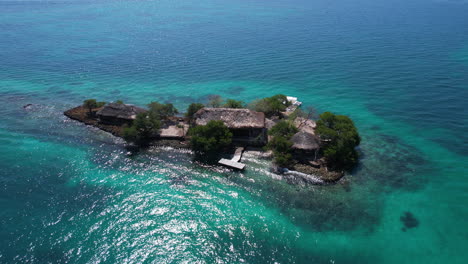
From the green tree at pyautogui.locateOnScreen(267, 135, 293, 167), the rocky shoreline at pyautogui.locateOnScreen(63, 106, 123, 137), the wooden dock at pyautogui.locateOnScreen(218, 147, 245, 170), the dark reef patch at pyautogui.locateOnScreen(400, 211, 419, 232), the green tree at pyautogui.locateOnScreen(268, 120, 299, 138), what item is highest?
the green tree at pyautogui.locateOnScreen(268, 120, 299, 138)

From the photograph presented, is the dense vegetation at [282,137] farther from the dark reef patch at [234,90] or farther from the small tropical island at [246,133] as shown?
the dark reef patch at [234,90]

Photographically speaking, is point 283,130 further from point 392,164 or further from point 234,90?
point 234,90

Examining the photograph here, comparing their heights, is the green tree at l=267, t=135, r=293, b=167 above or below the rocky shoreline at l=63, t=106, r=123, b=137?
above

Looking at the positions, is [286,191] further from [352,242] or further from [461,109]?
[461,109]

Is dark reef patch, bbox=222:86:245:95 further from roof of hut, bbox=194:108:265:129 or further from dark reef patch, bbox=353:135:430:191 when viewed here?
dark reef patch, bbox=353:135:430:191

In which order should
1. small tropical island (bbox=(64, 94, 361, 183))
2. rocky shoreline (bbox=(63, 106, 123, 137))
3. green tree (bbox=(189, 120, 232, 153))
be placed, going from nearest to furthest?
small tropical island (bbox=(64, 94, 361, 183))
green tree (bbox=(189, 120, 232, 153))
rocky shoreline (bbox=(63, 106, 123, 137))

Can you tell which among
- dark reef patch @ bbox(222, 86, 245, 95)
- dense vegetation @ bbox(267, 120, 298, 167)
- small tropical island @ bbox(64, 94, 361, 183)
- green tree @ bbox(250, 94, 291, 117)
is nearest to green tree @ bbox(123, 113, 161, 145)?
small tropical island @ bbox(64, 94, 361, 183)

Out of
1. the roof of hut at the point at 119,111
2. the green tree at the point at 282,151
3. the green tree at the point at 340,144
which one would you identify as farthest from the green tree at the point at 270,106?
the roof of hut at the point at 119,111
